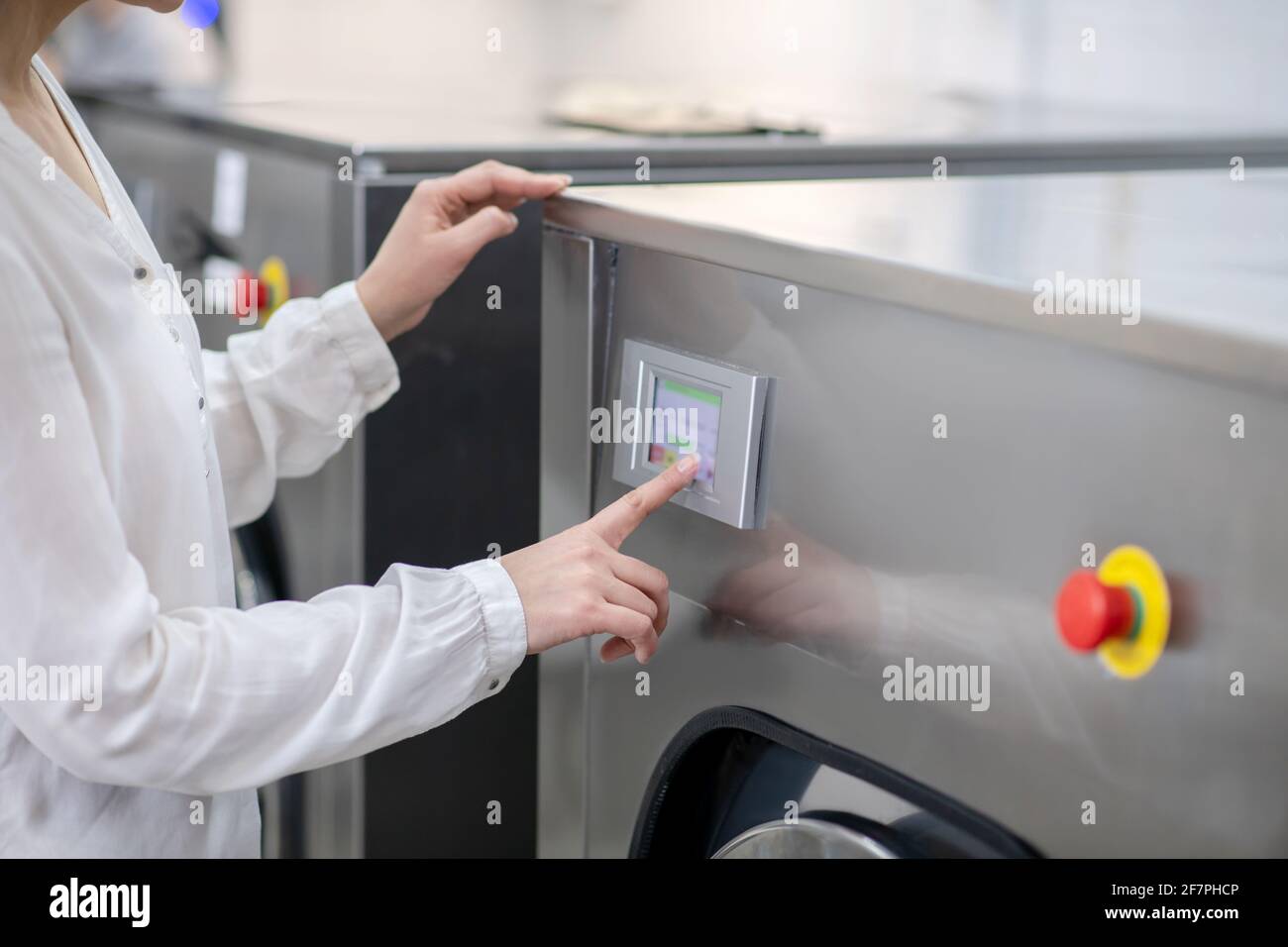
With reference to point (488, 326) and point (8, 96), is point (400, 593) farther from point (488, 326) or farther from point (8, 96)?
point (488, 326)

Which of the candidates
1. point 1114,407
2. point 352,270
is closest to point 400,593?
point 1114,407

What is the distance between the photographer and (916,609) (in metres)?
0.85

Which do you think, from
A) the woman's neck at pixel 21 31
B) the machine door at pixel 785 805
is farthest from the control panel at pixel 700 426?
the woman's neck at pixel 21 31

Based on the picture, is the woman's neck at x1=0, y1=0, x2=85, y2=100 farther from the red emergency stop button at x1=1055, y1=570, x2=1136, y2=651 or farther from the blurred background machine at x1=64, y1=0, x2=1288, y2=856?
the red emergency stop button at x1=1055, y1=570, x2=1136, y2=651

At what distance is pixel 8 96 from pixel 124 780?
0.43 meters

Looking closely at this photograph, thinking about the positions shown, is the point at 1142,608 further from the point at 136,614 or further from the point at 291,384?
the point at 291,384

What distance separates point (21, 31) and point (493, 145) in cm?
56

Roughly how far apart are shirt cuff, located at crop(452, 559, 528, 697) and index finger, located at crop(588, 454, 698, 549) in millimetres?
70

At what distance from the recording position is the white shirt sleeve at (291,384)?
3.97ft

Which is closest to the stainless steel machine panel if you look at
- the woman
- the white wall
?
the woman

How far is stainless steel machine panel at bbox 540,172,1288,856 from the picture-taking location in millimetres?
685

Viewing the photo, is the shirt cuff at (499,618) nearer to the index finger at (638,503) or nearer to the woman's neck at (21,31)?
the index finger at (638,503)

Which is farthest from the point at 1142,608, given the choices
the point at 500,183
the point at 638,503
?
the point at 500,183

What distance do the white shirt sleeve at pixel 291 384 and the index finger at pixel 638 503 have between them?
1.15ft
